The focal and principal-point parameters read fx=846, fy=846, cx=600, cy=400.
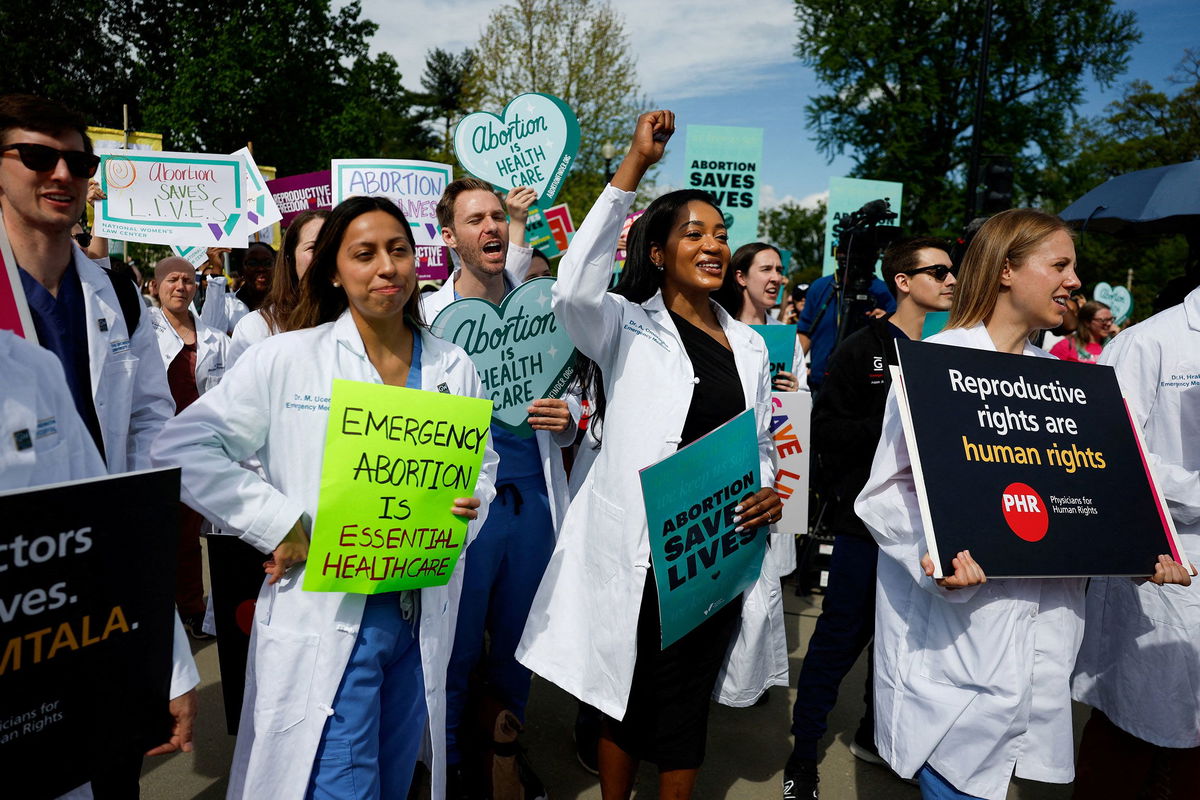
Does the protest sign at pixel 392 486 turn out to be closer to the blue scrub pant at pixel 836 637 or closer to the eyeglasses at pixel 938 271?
the blue scrub pant at pixel 836 637

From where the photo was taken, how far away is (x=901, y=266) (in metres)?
3.77

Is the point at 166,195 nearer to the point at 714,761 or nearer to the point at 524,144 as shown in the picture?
the point at 524,144

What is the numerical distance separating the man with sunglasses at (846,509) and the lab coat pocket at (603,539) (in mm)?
1195

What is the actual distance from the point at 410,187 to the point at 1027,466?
5.47 meters

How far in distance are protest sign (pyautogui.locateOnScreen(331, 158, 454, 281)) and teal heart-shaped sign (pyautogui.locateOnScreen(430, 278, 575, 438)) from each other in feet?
10.8

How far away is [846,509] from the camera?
3.53 meters

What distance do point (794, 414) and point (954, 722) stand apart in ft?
7.09

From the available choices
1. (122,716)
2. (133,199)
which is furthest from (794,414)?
(133,199)

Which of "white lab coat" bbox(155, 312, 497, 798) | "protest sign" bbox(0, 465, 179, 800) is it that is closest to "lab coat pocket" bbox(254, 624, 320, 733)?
"white lab coat" bbox(155, 312, 497, 798)

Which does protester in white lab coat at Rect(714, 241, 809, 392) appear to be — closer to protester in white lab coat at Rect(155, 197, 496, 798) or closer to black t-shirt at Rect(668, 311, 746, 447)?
black t-shirt at Rect(668, 311, 746, 447)

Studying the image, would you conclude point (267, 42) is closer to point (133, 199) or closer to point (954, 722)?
point (133, 199)

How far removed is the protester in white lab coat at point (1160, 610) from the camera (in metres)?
2.63

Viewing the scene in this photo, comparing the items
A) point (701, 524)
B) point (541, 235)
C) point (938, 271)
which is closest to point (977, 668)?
point (701, 524)

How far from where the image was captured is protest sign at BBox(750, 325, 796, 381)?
4.76 metres
